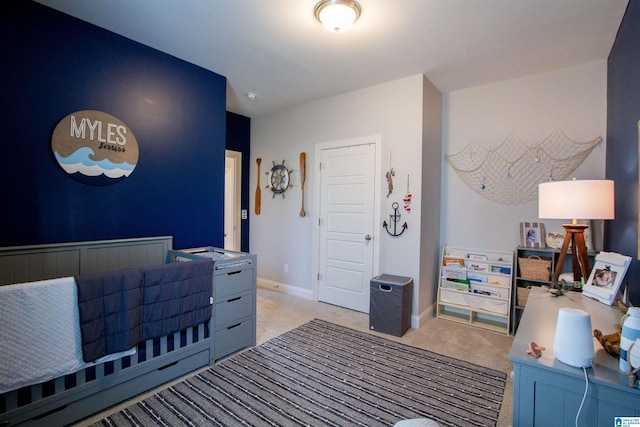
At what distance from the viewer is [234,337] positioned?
254 centimetres

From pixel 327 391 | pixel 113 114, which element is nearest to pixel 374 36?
pixel 113 114

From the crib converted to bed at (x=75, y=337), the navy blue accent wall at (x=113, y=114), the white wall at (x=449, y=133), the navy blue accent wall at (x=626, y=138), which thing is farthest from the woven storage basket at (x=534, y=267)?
the navy blue accent wall at (x=113, y=114)

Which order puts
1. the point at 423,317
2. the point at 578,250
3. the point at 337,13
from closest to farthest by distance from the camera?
the point at 337,13, the point at 578,250, the point at 423,317

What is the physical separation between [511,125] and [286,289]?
11.1 ft

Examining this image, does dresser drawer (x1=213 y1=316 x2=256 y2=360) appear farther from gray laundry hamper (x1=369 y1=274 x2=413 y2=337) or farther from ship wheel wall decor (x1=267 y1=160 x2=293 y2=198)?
ship wheel wall decor (x1=267 y1=160 x2=293 y2=198)

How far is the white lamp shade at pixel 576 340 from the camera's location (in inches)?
42.0

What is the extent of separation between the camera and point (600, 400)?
1.02 m

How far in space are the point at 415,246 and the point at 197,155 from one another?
241 cm

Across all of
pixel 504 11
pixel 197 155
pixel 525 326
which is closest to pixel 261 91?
pixel 197 155

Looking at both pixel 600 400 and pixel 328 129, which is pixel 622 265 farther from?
pixel 328 129

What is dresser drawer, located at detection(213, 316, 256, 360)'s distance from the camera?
242 cm

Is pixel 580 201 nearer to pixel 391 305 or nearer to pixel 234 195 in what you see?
pixel 391 305

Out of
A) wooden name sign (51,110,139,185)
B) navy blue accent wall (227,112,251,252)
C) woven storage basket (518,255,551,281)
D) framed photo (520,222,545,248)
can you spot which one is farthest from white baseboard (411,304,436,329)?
wooden name sign (51,110,139,185)

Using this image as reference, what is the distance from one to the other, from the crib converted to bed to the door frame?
1.80 meters
